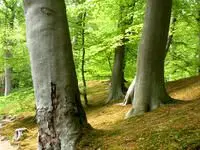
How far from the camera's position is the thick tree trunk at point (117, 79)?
14.9 m

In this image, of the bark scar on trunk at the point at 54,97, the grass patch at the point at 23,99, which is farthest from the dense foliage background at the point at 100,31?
the bark scar on trunk at the point at 54,97

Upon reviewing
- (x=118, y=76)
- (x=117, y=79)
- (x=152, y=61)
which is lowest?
(x=117, y=79)

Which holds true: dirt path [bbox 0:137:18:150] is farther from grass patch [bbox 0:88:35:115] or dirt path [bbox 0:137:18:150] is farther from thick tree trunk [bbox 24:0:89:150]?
thick tree trunk [bbox 24:0:89:150]

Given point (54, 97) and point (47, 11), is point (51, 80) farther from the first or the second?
point (47, 11)

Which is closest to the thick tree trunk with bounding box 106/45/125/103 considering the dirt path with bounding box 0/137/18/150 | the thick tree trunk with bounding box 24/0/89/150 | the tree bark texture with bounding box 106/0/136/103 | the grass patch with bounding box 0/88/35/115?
the tree bark texture with bounding box 106/0/136/103

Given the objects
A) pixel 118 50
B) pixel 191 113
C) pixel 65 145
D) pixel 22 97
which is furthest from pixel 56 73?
pixel 118 50

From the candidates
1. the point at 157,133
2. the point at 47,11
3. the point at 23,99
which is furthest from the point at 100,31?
the point at 157,133

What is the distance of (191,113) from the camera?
6137 mm

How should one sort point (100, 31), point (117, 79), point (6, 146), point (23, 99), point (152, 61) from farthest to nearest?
1. point (100, 31)
2. point (117, 79)
3. point (23, 99)
4. point (6, 146)
5. point (152, 61)

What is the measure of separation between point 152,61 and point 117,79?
24.2 ft

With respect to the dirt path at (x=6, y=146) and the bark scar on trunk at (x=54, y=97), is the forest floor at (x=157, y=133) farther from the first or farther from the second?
the dirt path at (x=6, y=146)

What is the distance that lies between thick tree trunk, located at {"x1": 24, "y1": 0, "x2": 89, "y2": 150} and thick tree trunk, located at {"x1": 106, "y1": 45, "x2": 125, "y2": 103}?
9.74 m

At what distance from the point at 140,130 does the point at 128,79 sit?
13133 mm

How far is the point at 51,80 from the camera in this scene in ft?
16.4
